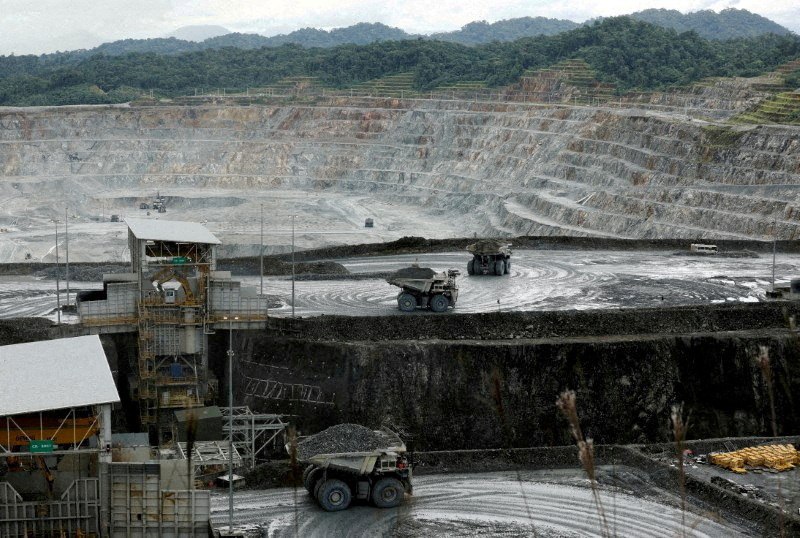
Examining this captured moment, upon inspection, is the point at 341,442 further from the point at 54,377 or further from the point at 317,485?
the point at 54,377

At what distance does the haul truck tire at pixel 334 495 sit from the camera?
3117 cm

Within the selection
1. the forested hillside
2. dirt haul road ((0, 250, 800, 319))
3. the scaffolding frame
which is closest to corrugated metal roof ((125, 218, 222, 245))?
the scaffolding frame

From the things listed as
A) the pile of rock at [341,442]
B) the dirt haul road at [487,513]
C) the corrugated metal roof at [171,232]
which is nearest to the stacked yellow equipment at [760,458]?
the dirt haul road at [487,513]

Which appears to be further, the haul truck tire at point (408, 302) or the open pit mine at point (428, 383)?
the haul truck tire at point (408, 302)

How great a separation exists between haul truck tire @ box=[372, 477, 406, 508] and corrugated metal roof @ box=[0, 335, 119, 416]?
25.0ft

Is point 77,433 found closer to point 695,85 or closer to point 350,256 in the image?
point 350,256

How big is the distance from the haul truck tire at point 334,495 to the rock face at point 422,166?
5534cm

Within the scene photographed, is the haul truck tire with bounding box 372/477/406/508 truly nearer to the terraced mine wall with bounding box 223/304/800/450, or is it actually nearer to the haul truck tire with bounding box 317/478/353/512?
the haul truck tire with bounding box 317/478/353/512

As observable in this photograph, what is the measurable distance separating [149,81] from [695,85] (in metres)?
93.3

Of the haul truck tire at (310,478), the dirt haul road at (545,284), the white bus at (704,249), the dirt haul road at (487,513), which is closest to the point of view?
the dirt haul road at (487,513)

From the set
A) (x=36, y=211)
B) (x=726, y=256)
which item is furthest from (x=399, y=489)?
(x=36, y=211)

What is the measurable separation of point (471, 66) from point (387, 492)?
142956 mm

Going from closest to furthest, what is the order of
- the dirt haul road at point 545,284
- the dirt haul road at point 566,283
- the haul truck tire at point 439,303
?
the haul truck tire at point 439,303 < the dirt haul road at point 545,284 < the dirt haul road at point 566,283

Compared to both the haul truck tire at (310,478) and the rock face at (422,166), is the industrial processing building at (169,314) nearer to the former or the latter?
the haul truck tire at (310,478)
